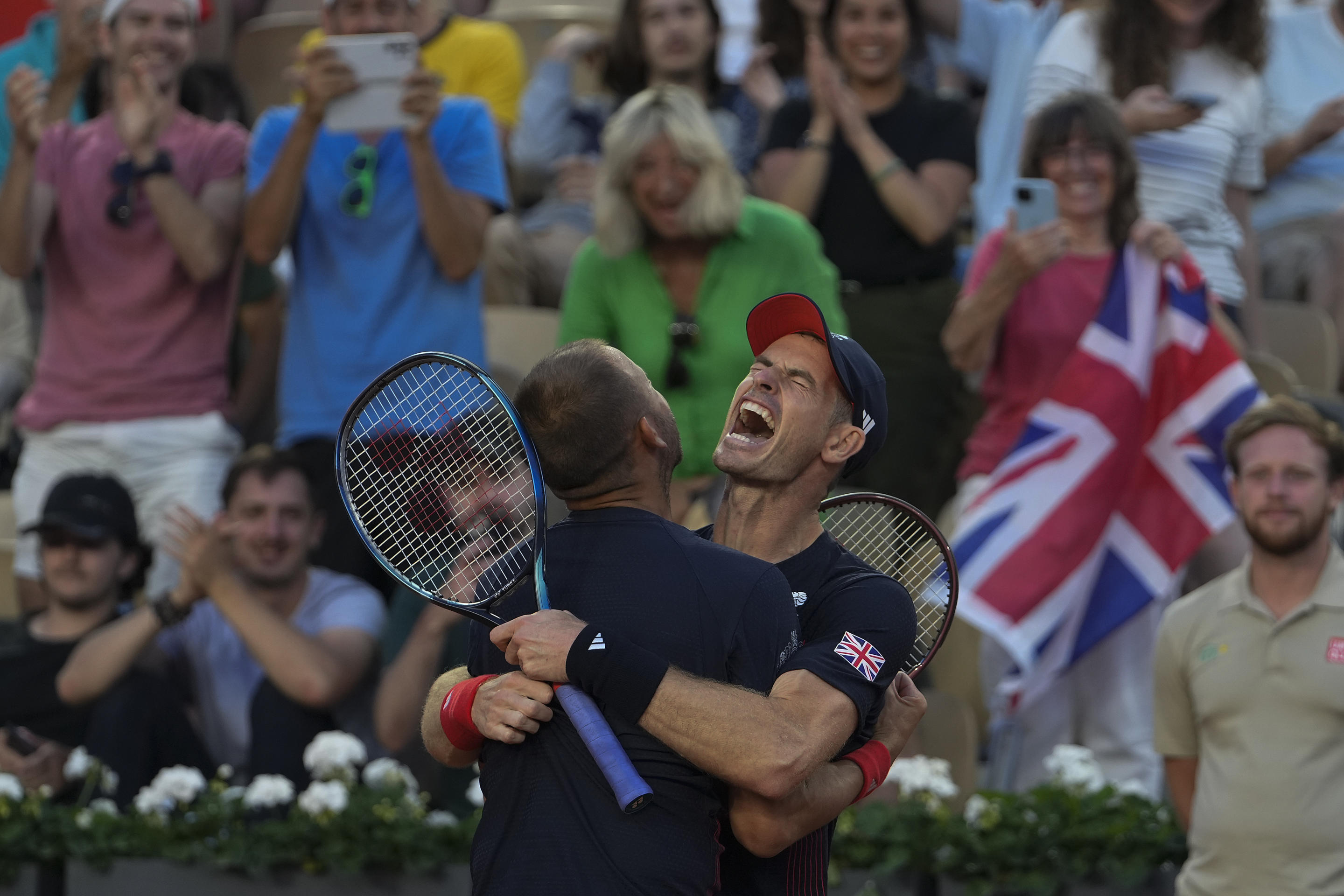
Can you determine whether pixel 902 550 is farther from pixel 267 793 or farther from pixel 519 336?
pixel 519 336

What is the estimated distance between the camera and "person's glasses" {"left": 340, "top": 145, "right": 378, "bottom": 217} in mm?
6312

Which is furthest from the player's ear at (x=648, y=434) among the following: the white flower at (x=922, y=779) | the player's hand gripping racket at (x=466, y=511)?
the white flower at (x=922, y=779)

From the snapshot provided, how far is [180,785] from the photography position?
5.25 metres

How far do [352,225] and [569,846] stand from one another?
4.13 m

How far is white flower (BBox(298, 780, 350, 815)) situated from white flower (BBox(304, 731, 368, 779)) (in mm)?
108

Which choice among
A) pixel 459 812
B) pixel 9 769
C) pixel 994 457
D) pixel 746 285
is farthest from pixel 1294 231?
pixel 9 769

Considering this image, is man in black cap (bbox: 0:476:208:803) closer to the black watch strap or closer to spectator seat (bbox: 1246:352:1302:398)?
the black watch strap

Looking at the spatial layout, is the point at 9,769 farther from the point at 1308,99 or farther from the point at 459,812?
the point at 1308,99

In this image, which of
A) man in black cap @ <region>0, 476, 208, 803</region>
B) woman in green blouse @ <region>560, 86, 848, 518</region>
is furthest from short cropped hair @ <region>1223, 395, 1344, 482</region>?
man in black cap @ <region>0, 476, 208, 803</region>

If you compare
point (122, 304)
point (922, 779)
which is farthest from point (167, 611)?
point (922, 779)

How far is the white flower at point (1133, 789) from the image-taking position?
514cm

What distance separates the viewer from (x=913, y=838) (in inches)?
197

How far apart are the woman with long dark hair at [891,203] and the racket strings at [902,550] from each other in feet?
9.85

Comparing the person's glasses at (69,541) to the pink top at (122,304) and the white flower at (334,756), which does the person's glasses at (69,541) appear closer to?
the pink top at (122,304)
